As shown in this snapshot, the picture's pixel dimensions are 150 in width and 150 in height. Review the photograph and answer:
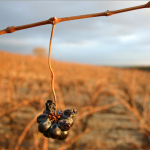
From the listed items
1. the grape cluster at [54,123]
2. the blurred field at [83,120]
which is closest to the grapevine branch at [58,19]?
the grape cluster at [54,123]

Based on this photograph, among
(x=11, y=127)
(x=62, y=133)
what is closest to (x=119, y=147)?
(x=11, y=127)

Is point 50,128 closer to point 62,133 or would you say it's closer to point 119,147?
point 62,133

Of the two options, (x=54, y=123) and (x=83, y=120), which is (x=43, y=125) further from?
(x=83, y=120)

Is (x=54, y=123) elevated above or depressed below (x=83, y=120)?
above

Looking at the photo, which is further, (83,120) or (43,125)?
(83,120)

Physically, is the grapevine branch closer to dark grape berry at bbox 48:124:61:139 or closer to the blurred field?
dark grape berry at bbox 48:124:61:139

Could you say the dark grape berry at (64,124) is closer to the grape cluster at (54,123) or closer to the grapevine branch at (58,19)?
the grape cluster at (54,123)

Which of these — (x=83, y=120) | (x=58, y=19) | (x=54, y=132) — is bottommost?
(x=83, y=120)

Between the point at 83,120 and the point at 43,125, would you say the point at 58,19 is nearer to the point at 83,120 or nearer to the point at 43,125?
the point at 43,125

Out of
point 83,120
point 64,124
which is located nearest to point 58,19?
point 64,124
